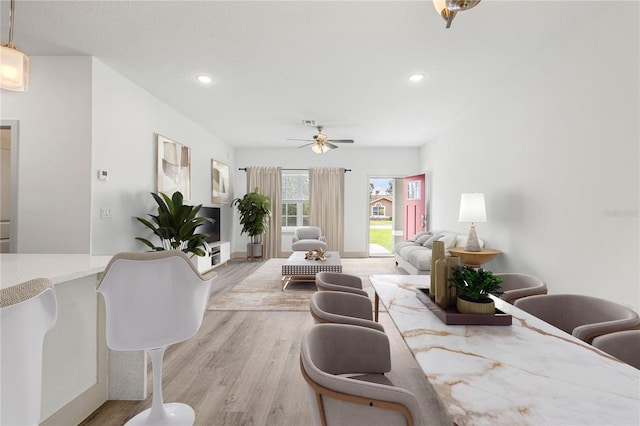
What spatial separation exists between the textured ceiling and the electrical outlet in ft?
5.09

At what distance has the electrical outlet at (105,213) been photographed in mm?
3323

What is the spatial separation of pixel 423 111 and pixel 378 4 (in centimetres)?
282

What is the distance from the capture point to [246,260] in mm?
7273

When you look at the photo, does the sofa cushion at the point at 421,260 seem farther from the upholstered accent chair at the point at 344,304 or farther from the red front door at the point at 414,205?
the upholstered accent chair at the point at 344,304

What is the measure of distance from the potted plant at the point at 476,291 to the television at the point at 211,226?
4.83 metres

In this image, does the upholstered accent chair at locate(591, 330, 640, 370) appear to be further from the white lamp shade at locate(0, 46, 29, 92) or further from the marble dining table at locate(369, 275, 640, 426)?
the white lamp shade at locate(0, 46, 29, 92)

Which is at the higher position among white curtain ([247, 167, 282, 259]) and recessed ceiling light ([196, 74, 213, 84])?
recessed ceiling light ([196, 74, 213, 84])

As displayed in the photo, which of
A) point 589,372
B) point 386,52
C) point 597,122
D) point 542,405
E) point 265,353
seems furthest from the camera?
point 386,52

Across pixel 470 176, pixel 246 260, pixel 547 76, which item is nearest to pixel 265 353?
pixel 547 76

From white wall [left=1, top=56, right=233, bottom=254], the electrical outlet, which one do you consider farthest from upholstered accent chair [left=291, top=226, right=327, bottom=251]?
white wall [left=1, top=56, right=233, bottom=254]

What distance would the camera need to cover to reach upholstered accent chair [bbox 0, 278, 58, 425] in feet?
2.61

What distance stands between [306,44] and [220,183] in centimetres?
451

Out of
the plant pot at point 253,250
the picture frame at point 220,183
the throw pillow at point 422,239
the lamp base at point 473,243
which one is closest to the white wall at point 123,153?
the picture frame at point 220,183

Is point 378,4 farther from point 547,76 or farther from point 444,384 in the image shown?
point 444,384
